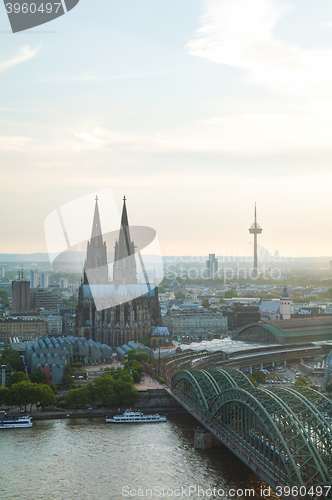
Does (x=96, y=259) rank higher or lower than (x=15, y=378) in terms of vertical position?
higher

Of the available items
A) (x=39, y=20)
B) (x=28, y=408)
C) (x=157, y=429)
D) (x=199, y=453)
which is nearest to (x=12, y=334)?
(x=28, y=408)

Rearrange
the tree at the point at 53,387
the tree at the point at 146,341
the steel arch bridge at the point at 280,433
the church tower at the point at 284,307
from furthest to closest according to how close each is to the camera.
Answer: the church tower at the point at 284,307 → the tree at the point at 146,341 → the tree at the point at 53,387 → the steel arch bridge at the point at 280,433

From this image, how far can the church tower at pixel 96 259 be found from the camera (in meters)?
64.5

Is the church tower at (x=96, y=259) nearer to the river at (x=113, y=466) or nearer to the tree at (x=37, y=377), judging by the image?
the tree at (x=37, y=377)

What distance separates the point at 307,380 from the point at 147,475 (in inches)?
833

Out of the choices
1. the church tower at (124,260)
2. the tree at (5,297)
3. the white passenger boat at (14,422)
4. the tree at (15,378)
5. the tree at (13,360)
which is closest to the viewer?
the white passenger boat at (14,422)

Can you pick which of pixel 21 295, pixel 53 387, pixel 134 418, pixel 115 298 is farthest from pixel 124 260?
pixel 21 295

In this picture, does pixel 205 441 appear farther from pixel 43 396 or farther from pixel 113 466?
pixel 43 396

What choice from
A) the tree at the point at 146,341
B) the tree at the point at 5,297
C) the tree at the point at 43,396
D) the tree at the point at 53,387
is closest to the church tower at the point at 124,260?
the tree at the point at 146,341

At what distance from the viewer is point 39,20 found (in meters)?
17.0

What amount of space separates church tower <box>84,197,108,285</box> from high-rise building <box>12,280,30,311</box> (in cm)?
4010

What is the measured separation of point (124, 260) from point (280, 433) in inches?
1687

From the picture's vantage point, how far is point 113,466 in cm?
2755

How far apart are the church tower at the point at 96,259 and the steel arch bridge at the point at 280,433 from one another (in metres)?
33.9
